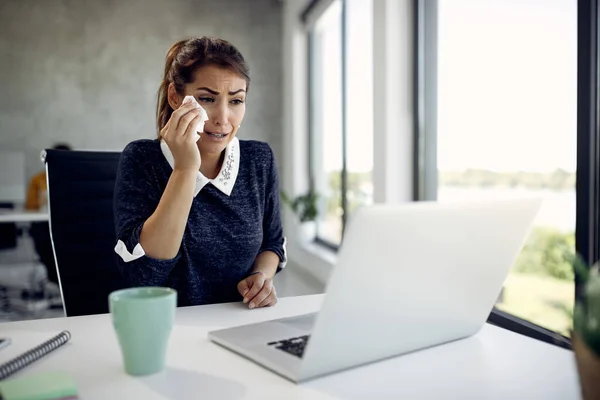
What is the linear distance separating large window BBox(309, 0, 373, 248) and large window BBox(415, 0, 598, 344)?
1.70 ft

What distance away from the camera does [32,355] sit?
2.39 feet

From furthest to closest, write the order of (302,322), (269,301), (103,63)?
(103,63) → (269,301) → (302,322)

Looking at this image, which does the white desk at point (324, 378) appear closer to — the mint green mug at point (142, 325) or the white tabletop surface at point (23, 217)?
the mint green mug at point (142, 325)

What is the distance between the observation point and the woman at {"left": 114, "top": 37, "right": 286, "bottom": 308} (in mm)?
1116

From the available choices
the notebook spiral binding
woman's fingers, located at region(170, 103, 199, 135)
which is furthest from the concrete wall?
the notebook spiral binding

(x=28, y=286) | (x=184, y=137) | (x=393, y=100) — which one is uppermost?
(x=393, y=100)

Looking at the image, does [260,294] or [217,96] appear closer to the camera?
[260,294]

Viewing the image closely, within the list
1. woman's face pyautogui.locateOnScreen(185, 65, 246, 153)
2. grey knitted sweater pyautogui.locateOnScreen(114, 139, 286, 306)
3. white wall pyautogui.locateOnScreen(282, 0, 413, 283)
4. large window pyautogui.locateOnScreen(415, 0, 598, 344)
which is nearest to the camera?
grey knitted sweater pyautogui.locateOnScreen(114, 139, 286, 306)

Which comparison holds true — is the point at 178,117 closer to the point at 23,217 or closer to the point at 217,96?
the point at 217,96

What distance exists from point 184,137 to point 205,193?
0.87ft

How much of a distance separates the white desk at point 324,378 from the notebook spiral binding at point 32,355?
0.01 m

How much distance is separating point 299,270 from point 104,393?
3722 mm

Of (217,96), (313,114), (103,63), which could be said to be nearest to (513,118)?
(217,96)

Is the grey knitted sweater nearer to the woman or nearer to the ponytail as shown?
the woman
